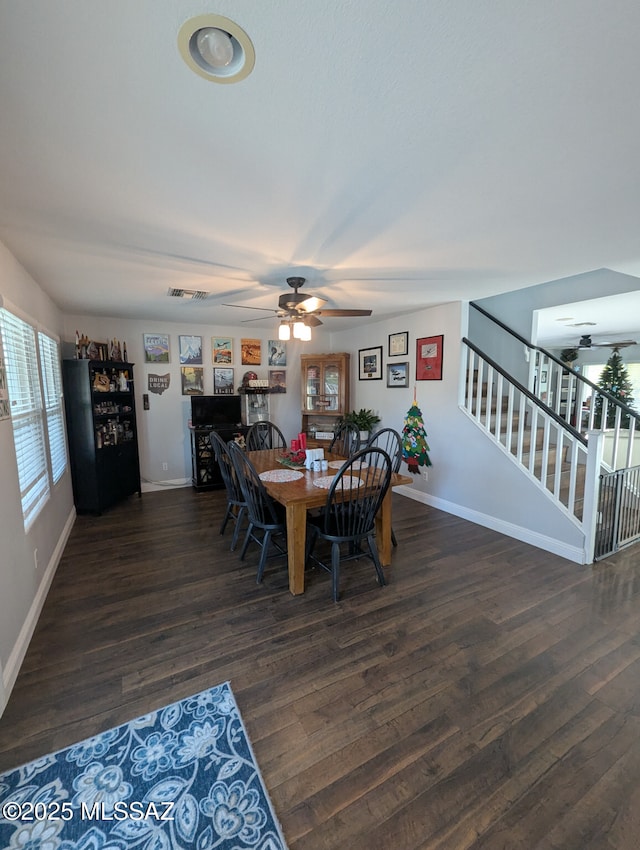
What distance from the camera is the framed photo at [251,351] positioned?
563cm

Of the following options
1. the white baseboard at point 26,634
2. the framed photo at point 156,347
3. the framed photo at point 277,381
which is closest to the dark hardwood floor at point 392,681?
the white baseboard at point 26,634

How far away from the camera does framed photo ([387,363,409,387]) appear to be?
15.6 ft

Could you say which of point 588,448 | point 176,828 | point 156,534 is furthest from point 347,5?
point 156,534

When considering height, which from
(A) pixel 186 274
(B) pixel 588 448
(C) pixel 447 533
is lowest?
(C) pixel 447 533

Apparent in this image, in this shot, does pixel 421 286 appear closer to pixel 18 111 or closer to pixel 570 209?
pixel 570 209

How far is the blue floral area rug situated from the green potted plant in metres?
4.07

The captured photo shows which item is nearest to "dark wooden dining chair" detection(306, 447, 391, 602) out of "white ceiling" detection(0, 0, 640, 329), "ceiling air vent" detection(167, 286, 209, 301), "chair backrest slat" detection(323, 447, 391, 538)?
"chair backrest slat" detection(323, 447, 391, 538)

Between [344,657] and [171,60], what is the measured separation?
2.62 meters

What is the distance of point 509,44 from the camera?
0.96m

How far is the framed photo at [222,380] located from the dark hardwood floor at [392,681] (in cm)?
291

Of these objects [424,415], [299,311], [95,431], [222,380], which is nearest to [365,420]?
[424,415]

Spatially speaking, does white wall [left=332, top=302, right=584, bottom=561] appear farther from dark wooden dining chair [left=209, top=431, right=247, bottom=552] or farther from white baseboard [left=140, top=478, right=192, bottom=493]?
white baseboard [left=140, top=478, right=192, bottom=493]

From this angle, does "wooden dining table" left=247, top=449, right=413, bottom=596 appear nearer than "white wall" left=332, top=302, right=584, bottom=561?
Yes

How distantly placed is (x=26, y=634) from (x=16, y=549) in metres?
0.51
